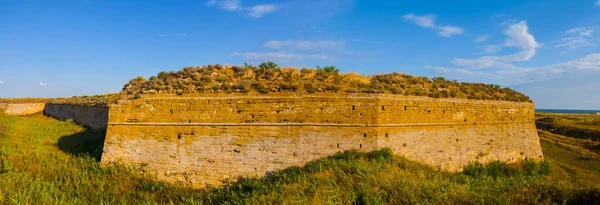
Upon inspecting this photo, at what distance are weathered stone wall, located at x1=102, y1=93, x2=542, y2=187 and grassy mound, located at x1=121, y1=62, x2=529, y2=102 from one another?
1.05ft

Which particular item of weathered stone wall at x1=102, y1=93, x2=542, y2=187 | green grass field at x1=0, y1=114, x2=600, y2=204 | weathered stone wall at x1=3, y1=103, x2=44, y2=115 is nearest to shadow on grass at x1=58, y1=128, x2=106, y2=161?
green grass field at x1=0, y1=114, x2=600, y2=204

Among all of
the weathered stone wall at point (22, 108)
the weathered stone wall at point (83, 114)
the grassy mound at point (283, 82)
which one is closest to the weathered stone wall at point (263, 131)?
the grassy mound at point (283, 82)

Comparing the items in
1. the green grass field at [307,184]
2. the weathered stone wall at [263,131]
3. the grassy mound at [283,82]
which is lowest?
the green grass field at [307,184]

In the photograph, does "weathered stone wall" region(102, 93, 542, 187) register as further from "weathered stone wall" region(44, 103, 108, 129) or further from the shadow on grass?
"weathered stone wall" region(44, 103, 108, 129)

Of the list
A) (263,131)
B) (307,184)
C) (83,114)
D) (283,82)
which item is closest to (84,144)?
(83,114)

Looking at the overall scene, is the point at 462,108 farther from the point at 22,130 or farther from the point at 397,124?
the point at 22,130

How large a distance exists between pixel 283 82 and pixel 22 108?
3107cm

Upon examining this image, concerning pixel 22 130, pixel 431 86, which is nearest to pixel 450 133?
pixel 431 86

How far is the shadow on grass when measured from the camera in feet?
41.5

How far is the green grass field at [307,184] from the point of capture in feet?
21.3

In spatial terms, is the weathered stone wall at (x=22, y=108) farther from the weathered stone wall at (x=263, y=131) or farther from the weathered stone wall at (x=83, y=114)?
the weathered stone wall at (x=263, y=131)

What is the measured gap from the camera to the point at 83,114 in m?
21.1

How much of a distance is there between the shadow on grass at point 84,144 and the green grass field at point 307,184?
70 millimetres

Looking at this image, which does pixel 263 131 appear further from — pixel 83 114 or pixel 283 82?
pixel 83 114
